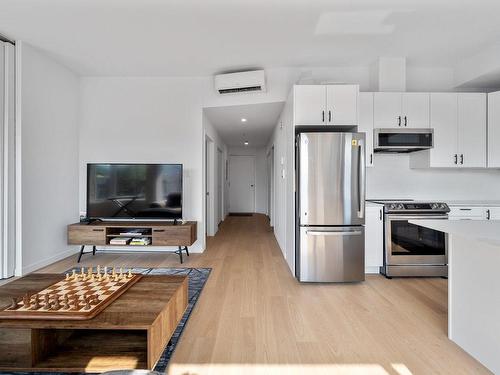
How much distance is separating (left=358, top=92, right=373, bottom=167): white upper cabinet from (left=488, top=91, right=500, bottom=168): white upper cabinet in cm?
149

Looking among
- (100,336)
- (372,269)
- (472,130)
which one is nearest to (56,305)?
(100,336)

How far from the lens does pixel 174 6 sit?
2543mm

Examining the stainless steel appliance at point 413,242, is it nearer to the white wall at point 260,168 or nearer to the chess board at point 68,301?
the chess board at point 68,301

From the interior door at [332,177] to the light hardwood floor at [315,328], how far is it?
77 cm

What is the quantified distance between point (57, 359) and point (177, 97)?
11.8 ft

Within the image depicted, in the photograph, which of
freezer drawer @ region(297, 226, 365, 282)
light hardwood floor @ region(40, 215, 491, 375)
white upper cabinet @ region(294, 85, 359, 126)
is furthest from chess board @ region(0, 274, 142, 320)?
white upper cabinet @ region(294, 85, 359, 126)

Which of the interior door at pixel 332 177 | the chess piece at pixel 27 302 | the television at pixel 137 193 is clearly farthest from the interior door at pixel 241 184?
the chess piece at pixel 27 302

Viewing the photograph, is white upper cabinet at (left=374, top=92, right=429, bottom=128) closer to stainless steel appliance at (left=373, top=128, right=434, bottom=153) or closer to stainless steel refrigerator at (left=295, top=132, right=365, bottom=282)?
stainless steel appliance at (left=373, top=128, right=434, bottom=153)

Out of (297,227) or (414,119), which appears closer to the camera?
(297,227)

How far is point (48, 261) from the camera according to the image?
3623mm

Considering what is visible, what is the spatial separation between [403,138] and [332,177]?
1.20 meters

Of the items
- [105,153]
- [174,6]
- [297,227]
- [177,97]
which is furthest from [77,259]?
[174,6]

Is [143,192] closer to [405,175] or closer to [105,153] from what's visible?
[105,153]

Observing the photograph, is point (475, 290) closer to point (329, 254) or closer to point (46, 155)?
point (329, 254)
